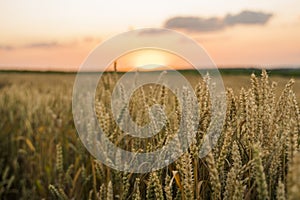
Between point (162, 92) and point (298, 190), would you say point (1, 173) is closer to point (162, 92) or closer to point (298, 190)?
point (162, 92)

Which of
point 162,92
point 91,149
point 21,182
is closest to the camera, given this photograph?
point 162,92

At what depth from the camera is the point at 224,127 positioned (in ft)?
6.32

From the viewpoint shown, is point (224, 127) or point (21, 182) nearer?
point (224, 127)

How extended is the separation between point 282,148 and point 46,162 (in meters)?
3.18

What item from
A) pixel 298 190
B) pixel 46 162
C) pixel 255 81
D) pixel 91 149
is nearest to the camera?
pixel 298 190

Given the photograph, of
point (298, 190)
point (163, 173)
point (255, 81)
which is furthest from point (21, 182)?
point (298, 190)

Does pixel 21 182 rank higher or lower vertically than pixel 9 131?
lower

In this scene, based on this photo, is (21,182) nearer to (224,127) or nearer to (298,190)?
(224,127)

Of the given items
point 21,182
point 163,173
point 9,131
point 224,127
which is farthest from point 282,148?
point 9,131

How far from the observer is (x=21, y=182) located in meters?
4.87

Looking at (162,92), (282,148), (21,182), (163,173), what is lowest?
(21,182)

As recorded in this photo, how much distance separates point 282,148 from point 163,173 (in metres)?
0.56

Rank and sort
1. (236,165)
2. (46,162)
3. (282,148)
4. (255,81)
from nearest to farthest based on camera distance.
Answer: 1. (236,165)
2. (282,148)
3. (255,81)
4. (46,162)

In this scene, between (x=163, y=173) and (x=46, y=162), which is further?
(x=46, y=162)
